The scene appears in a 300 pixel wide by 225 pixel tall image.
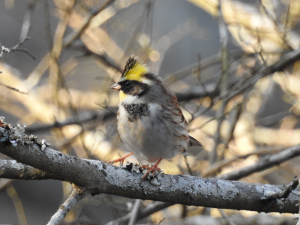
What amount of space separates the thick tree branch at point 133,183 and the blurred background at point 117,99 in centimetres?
150

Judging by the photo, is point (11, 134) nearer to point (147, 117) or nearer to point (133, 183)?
point (133, 183)

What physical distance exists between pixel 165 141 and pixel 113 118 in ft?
8.74

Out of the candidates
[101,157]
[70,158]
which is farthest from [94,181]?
[101,157]

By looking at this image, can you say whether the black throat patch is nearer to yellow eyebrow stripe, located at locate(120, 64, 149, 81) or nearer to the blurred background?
yellow eyebrow stripe, located at locate(120, 64, 149, 81)

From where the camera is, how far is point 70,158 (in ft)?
8.83

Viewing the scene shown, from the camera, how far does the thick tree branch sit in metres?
2.38

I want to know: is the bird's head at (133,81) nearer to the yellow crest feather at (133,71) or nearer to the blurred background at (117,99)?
the yellow crest feather at (133,71)

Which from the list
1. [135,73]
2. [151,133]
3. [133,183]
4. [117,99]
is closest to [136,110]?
[151,133]

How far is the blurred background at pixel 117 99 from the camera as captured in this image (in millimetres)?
5844

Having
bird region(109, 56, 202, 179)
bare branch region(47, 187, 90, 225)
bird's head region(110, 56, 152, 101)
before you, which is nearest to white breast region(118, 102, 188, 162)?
bird region(109, 56, 202, 179)

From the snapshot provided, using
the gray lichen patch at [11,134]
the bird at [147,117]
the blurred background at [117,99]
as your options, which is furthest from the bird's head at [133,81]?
the gray lichen patch at [11,134]

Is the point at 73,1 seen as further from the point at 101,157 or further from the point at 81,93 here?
the point at 101,157

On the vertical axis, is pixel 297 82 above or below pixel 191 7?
below

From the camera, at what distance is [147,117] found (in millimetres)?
4141
